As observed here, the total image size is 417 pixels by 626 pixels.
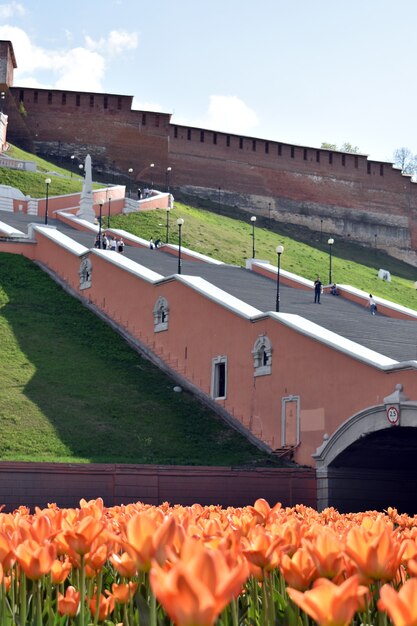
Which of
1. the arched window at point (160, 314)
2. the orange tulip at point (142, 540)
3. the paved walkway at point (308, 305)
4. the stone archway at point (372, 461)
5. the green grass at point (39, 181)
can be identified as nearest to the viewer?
the orange tulip at point (142, 540)

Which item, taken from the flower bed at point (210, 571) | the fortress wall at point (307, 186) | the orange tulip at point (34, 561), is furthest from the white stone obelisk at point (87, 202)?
the orange tulip at point (34, 561)

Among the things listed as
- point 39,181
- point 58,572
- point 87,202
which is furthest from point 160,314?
point 39,181

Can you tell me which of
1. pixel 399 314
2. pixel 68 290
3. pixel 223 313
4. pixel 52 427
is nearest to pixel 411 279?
pixel 399 314

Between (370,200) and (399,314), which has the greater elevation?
(370,200)

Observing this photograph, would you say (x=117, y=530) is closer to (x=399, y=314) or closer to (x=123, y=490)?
(x=123, y=490)

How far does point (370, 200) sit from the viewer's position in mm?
66750

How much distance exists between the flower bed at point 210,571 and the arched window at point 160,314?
2137cm

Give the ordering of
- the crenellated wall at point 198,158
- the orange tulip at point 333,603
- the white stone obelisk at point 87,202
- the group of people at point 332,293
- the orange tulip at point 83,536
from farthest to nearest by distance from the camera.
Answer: the crenellated wall at point 198,158 → the white stone obelisk at point 87,202 → the group of people at point 332,293 → the orange tulip at point 83,536 → the orange tulip at point 333,603

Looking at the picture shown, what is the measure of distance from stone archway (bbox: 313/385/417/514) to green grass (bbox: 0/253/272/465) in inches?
62.9

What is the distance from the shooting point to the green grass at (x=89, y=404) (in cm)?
1994

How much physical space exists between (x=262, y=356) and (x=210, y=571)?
20.2m

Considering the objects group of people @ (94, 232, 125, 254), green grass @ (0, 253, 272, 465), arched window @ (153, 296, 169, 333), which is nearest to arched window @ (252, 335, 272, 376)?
green grass @ (0, 253, 272, 465)

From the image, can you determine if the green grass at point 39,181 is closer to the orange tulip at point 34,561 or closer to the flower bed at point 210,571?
the flower bed at point 210,571

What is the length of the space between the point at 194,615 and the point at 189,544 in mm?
395
